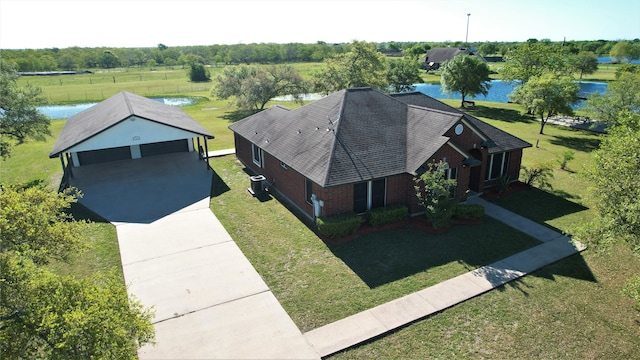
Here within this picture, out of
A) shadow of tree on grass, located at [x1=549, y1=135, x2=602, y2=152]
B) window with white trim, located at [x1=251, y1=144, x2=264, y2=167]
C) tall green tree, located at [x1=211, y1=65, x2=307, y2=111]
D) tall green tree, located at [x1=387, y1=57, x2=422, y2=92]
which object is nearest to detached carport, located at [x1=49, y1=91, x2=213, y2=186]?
window with white trim, located at [x1=251, y1=144, x2=264, y2=167]

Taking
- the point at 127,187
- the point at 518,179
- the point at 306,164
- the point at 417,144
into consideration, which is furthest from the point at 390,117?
the point at 127,187

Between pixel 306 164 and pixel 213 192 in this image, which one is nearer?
pixel 306 164

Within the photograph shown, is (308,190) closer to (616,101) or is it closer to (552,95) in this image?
(552,95)

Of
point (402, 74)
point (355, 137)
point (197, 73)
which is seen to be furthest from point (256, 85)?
point (197, 73)

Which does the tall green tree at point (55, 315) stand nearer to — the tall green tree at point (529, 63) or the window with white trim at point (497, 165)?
the window with white trim at point (497, 165)

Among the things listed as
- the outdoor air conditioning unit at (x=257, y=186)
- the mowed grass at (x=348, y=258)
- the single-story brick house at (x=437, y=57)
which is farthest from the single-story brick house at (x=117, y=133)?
the single-story brick house at (x=437, y=57)

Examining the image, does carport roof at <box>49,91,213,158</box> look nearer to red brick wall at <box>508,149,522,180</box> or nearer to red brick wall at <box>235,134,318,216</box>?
red brick wall at <box>235,134,318,216</box>

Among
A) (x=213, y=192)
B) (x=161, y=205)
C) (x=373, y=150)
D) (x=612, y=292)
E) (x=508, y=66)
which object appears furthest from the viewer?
(x=508, y=66)

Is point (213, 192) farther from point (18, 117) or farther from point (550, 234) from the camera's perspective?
point (550, 234)
